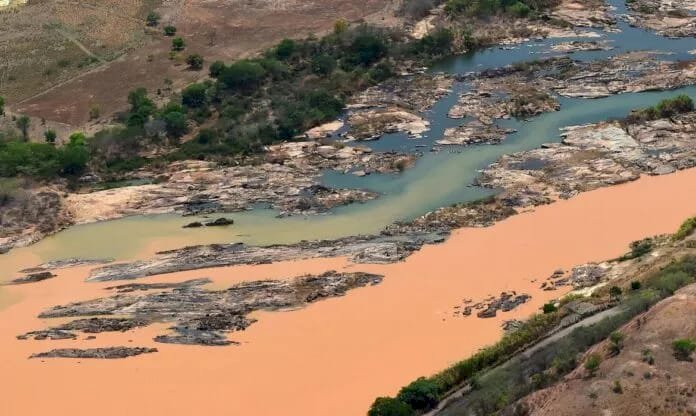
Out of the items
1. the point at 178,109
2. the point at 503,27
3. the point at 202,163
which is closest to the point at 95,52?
the point at 178,109

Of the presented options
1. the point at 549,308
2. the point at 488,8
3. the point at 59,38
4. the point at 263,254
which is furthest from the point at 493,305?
the point at 59,38

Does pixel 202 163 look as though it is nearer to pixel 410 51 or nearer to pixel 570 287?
pixel 410 51

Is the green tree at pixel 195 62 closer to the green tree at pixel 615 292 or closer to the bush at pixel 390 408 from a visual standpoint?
the green tree at pixel 615 292

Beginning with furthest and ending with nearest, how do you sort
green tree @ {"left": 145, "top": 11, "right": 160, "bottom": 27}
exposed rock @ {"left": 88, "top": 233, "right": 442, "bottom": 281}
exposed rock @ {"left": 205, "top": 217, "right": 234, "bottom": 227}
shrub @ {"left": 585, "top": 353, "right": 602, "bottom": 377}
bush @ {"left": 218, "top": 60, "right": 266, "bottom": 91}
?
green tree @ {"left": 145, "top": 11, "right": 160, "bottom": 27}, bush @ {"left": 218, "top": 60, "right": 266, "bottom": 91}, exposed rock @ {"left": 205, "top": 217, "right": 234, "bottom": 227}, exposed rock @ {"left": 88, "top": 233, "right": 442, "bottom": 281}, shrub @ {"left": 585, "top": 353, "right": 602, "bottom": 377}

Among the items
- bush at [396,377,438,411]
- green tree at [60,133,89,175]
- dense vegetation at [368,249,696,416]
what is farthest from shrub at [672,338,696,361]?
green tree at [60,133,89,175]

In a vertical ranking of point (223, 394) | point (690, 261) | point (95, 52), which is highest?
point (95, 52)

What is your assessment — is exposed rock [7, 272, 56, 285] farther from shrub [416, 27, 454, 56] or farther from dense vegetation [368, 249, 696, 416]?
shrub [416, 27, 454, 56]
